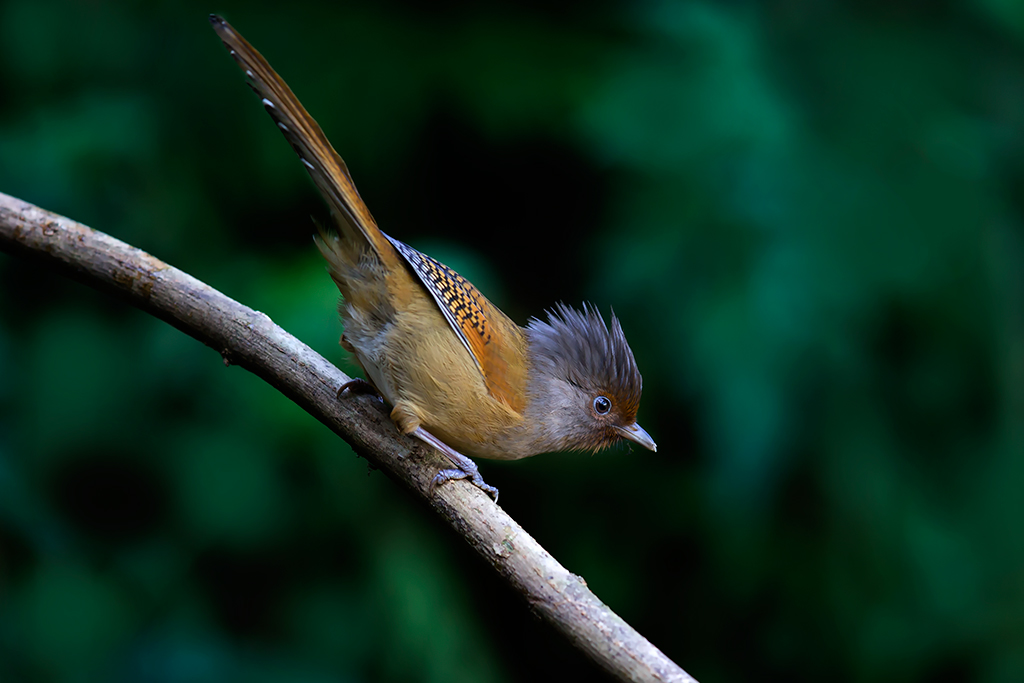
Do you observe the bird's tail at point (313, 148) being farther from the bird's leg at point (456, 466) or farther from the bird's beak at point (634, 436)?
the bird's beak at point (634, 436)

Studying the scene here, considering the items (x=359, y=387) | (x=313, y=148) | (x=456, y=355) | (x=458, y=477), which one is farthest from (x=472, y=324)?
(x=313, y=148)

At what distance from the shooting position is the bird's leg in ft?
7.25

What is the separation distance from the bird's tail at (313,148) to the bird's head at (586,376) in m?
0.69

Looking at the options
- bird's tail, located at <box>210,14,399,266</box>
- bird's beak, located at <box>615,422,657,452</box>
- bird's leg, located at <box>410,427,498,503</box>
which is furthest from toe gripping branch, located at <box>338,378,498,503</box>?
bird's beak, located at <box>615,422,657,452</box>

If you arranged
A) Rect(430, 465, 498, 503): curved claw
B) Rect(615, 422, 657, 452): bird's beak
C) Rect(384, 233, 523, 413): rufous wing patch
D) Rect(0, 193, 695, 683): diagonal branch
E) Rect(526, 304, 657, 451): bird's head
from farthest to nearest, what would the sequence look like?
1. Rect(615, 422, 657, 452): bird's beak
2. Rect(526, 304, 657, 451): bird's head
3. Rect(384, 233, 523, 413): rufous wing patch
4. Rect(0, 193, 695, 683): diagonal branch
5. Rect(430, 465, 498, 503): curved claw

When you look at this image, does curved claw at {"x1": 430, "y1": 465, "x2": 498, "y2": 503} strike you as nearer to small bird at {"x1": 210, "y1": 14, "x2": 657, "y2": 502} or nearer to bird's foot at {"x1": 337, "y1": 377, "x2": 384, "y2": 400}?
small bird at {"x1": 210, "y1": 14, "x2": 657, "y2": 502}

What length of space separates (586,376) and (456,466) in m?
0.70

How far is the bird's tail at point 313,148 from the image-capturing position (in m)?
2.04

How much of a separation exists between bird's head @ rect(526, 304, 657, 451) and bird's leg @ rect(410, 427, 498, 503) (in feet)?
1.57

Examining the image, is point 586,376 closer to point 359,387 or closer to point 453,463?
point 453,463

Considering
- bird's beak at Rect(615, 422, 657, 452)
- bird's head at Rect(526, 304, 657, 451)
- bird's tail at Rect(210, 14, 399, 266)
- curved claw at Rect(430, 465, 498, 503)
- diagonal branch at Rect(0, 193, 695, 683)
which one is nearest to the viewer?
bird's tail at Rect(210, 14, 399, 266)

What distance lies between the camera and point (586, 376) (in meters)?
2.81

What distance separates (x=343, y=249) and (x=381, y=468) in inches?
29.6

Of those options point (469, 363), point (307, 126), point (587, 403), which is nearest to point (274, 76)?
point (307, 126)
